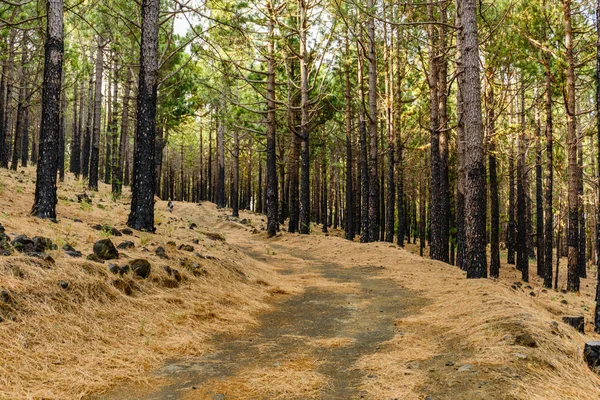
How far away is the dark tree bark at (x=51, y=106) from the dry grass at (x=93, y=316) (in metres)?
1.32

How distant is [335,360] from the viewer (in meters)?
4.25

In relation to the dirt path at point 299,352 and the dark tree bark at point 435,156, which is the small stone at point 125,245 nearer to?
the dirt path at point 299,352

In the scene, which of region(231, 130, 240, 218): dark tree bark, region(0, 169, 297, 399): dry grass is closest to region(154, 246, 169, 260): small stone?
region(0, 169, 297, 399): dry grass

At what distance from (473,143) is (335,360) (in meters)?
6.34

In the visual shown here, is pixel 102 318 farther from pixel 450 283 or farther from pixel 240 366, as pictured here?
pixel 450 283

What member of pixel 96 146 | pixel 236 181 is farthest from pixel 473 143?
pixel 236 181

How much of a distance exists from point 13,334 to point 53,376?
2.29 ft

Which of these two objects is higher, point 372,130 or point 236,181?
point 372,130

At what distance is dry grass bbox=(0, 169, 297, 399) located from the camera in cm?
343

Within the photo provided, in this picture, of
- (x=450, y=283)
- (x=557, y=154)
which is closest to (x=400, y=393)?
(x=450, y=283)

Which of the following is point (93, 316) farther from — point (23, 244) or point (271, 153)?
point (271, 153)

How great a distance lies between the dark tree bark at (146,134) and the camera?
9688mm

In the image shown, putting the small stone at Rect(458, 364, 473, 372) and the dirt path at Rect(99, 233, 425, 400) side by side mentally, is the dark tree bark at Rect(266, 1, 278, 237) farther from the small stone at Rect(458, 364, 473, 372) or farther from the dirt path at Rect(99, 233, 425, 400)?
the small stone at Rect(458, 364, 473, 372)

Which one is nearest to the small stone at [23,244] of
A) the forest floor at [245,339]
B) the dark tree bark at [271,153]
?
the forest floor at [245,339]
